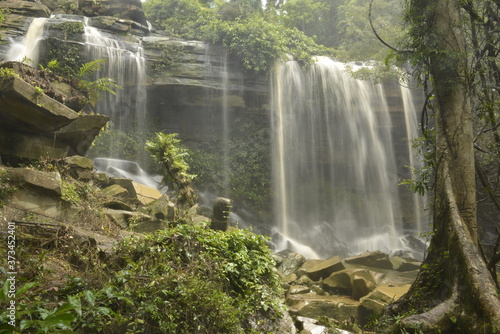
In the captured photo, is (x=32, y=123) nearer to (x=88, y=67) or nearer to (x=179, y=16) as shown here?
(x=88, y=67)

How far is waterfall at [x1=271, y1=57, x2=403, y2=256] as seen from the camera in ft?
61.4

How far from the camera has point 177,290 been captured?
3803 millimetres

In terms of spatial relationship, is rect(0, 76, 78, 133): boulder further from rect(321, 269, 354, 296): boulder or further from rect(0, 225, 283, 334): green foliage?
rect(321, 269, 354, 296): boulder

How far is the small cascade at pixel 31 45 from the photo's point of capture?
13.5m

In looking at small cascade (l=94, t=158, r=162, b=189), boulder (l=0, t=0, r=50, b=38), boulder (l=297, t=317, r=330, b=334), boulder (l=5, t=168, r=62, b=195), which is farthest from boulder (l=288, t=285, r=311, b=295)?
boulder (l=0, t=0, r=50, b=38)

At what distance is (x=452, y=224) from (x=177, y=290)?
128 inches

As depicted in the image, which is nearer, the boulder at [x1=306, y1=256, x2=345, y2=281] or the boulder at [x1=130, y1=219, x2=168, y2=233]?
the boulder at [x1=130, y1=219, x2=168, y2=233]

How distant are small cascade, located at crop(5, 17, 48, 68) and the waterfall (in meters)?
10.7

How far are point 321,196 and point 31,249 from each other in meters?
17.3

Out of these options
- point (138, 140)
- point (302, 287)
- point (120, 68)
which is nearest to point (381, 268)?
point (302, 287)

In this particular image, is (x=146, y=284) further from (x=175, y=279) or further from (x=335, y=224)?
(x=335, y=224)

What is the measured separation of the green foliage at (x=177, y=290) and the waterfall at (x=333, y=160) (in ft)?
43.3

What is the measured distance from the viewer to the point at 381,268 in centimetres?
1125

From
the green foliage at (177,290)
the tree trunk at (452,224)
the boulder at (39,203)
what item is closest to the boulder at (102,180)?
the boulder at (39,203)
